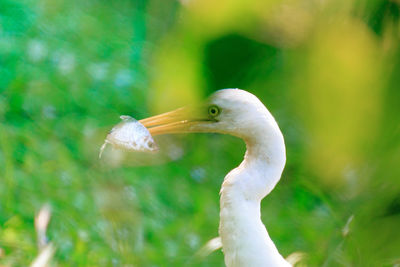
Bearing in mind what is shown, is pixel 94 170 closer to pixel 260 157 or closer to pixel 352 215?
pixel 260 157

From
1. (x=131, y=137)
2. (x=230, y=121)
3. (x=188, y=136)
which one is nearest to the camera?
(x=188, y=136)

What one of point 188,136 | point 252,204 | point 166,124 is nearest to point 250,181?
point 252,204

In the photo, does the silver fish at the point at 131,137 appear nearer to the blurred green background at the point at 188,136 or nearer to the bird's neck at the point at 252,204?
the blurred green background at the point at 188,136

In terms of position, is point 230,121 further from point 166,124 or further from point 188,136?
point 188,136

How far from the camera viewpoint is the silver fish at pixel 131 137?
1360mm

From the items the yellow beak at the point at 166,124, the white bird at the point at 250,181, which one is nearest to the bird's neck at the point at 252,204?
the white bird at the point at 250,181

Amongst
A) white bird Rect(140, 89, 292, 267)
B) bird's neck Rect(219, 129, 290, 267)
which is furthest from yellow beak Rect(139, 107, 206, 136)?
bird's neck Rect(219, 129, 290, 267)

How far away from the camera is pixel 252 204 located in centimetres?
142

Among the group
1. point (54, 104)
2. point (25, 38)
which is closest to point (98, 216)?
point (54, 104)

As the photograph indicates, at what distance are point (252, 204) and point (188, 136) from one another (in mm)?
694

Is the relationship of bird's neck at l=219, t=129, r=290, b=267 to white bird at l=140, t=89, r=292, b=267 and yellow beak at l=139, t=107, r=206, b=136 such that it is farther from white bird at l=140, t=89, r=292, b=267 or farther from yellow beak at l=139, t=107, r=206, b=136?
yellow beak at l=139, t=107, r=206, b=136

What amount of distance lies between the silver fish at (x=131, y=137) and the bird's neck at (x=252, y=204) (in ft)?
0.67

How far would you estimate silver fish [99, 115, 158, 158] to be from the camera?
136 centimetres

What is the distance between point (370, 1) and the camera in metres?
0.44
